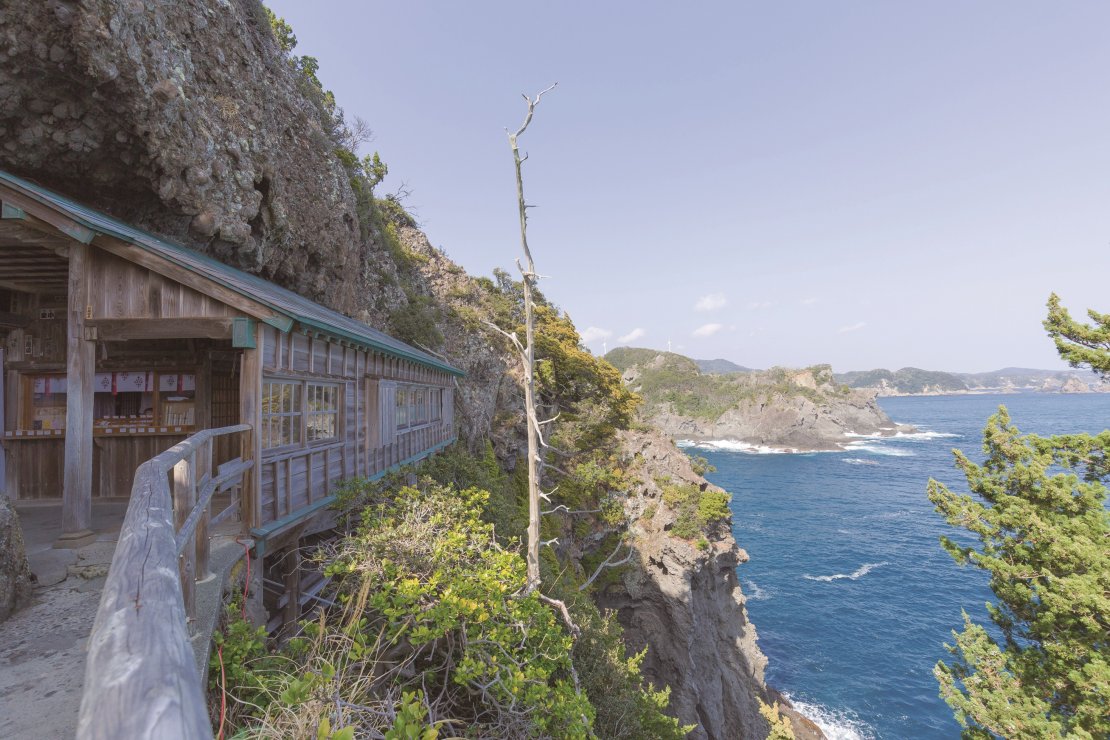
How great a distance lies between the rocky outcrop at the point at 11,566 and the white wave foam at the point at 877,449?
331ft

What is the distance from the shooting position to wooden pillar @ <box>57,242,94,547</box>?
22.1 feet

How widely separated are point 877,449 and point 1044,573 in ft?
293

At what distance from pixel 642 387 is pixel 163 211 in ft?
374

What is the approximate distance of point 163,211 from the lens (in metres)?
11.1

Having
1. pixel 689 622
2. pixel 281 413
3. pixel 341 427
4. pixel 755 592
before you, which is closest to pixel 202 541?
pixel 281 413

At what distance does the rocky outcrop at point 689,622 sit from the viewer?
2356cm

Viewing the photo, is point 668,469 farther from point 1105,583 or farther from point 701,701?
point 1105,583

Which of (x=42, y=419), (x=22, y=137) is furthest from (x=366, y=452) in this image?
(x=22, y=137)

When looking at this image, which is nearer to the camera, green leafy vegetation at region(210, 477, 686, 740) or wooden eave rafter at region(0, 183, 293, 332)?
green leafy vegetation at region(210, 477, 686, 740)

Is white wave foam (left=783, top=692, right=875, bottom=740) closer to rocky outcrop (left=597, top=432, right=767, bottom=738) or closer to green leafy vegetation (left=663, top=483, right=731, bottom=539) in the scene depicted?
rocky outcrop (left=597, top=432, right=767, bottom=738)

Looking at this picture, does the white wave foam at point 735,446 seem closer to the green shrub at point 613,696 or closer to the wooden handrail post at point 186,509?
the green shrub at point 613,696

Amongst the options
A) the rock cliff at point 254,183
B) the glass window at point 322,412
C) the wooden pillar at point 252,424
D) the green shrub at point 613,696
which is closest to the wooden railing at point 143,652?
the wooden pillar at point 252,424

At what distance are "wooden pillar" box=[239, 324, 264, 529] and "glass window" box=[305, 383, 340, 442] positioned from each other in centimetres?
164

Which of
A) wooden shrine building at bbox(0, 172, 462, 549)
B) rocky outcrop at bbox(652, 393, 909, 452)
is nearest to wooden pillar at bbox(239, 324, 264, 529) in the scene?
wooden shrine building at bbox(0, 172, 462, 549)
